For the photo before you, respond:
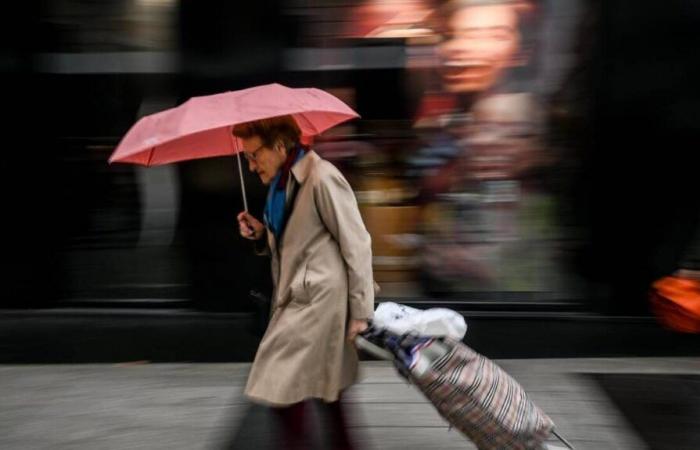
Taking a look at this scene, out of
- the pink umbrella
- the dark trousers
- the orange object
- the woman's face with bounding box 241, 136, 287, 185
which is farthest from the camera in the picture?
the orange object

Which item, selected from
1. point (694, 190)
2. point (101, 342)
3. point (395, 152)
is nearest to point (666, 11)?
point (694, 190)

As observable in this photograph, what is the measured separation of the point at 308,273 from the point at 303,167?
440mm

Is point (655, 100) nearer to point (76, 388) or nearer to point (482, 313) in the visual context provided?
point (482, 313)

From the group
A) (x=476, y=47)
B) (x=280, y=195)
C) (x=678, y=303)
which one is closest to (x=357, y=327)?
(x=280, y=195)

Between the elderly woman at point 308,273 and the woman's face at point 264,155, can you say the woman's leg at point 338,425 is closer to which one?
the elderly woman at point 308,273

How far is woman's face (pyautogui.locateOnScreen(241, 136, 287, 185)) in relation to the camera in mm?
3600

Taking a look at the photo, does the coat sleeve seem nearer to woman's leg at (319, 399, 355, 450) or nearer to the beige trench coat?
the beige trench coat

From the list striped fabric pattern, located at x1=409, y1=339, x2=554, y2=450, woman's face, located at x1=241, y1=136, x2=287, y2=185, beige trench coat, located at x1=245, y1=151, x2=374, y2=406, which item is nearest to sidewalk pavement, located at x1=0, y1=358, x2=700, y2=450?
A: striped fabric pattern, located at x1=409, y1=339, x2=554, y2=450

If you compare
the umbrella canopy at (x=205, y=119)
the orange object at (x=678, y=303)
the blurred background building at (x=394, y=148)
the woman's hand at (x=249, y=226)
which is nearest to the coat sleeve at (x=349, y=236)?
the umbrella canopy at (x=205, y=119)

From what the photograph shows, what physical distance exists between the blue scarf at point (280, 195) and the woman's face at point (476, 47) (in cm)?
250

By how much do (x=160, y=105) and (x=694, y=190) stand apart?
357cm

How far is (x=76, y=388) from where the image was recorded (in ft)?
17.8

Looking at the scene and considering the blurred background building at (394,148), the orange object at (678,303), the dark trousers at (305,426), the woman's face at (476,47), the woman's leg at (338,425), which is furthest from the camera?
the woman's face at (476,47)

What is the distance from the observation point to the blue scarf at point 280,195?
11.9ft
